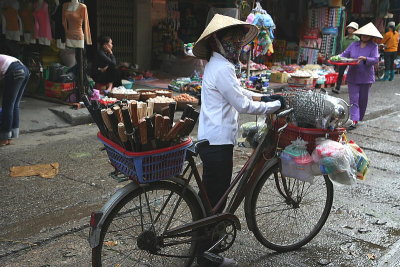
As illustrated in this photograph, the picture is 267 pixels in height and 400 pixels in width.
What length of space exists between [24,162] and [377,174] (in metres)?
4.78

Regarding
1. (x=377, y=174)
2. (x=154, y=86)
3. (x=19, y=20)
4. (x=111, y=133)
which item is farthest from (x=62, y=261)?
(x=154, y=86)

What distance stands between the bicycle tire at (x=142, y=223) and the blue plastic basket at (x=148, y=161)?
18 centimetres

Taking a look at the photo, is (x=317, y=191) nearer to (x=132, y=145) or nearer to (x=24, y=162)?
(x=132, y=145)

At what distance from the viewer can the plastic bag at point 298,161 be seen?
3.38m

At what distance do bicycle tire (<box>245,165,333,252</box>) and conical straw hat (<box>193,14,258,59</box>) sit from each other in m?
1.13

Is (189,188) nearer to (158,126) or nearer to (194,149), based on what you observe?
(194,149)

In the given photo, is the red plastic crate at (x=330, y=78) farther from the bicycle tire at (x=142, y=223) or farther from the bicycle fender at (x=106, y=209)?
the bicycle fender at (x=106, y=209)

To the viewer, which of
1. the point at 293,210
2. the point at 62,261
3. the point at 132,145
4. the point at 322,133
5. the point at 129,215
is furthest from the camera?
the point at 293,210

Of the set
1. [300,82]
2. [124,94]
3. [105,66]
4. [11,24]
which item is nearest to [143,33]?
[105,66]

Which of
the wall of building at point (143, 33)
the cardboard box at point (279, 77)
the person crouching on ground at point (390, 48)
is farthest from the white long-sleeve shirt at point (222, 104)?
the person crouching on ground at point (390, 48)

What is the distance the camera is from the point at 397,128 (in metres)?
9.09

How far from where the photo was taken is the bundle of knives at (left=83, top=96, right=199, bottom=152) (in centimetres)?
272

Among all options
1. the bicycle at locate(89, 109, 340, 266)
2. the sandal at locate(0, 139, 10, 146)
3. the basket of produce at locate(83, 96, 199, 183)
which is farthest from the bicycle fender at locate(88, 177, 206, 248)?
the sandal at locate(0, 139, 10, 146)

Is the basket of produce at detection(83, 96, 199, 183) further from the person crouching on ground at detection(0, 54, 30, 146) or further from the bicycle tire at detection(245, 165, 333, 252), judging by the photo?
the person crouching on ground at detection(0, 54, 30, 146)
